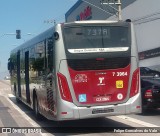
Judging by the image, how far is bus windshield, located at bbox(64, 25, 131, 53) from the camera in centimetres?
1094

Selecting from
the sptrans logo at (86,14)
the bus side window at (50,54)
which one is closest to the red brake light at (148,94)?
the bus side window at (50,54)

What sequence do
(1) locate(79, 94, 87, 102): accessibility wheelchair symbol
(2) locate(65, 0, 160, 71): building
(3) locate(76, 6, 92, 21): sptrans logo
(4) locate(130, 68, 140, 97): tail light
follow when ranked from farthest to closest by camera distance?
(3) locate(76, 6, 92, 21): sptrans logo → (2) locate(65, 0, 160, 71): building → (4) locate(130, 68, 140, 97): tail light → (1) locate(79, 94, 87, 102): accessibility wheelchair symbol

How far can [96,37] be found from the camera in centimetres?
1118

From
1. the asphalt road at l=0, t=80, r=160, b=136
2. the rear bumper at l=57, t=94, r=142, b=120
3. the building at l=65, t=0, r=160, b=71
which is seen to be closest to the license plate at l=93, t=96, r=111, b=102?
the rear bumper at l=57, t=94, r=142, b=120

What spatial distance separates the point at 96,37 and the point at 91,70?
38.3 inches

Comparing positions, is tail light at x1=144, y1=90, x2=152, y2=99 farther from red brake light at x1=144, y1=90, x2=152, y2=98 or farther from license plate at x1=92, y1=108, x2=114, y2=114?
license plate at x1=92, y1=108, x2=114, y2=114

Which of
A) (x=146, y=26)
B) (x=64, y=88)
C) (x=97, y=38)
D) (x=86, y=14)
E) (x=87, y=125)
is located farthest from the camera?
(x=86, y=14)

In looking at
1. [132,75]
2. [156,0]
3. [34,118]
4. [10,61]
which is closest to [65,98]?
[132,75]

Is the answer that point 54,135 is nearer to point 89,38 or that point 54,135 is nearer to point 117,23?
point 89,38

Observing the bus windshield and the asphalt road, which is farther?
the asphalt road

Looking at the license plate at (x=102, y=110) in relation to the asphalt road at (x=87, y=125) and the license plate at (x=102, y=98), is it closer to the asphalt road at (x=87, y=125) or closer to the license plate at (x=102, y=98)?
the license plate at (x=102, y=98)

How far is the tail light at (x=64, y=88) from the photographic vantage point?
10.7 metres

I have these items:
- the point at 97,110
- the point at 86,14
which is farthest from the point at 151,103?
the point at 86,14

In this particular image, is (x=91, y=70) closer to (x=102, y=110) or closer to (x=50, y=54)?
(x=102, y=110)
